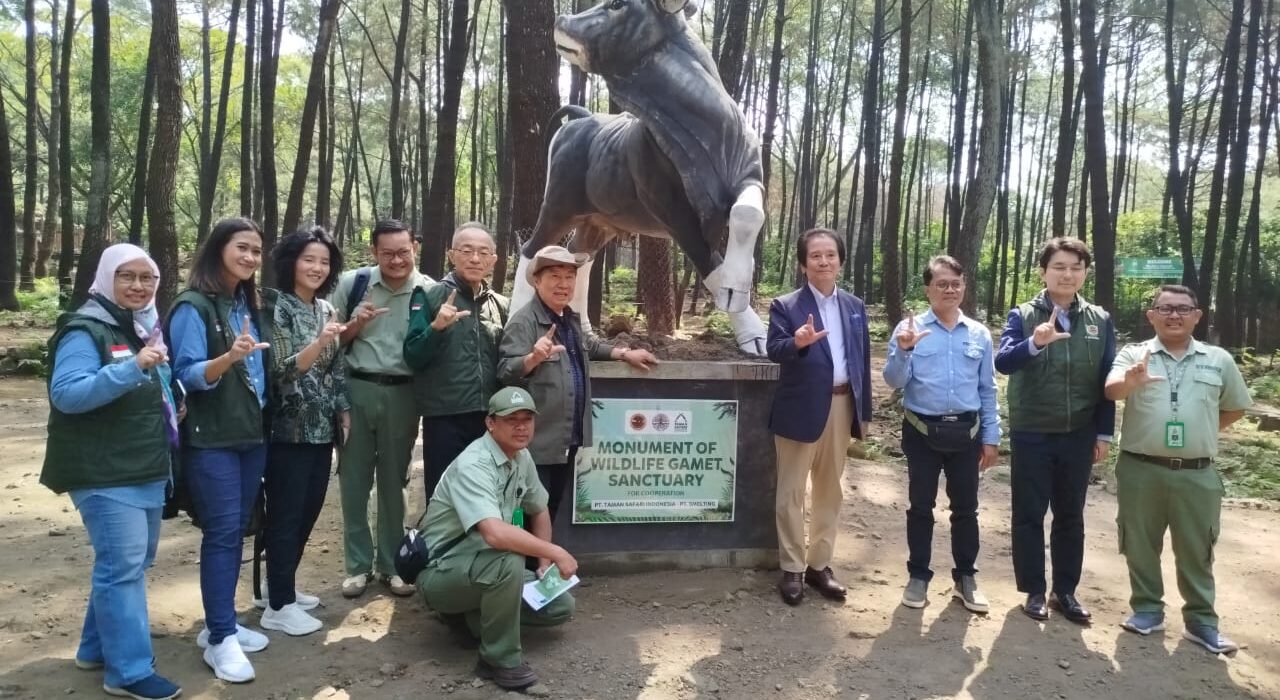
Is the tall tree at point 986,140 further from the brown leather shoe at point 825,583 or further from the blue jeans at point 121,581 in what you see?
the blue jeans at point 121,581

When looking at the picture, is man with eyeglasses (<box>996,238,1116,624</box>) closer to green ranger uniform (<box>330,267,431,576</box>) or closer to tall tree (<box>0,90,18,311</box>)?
green ranger uniform (<box>330,267,431,576</box>)

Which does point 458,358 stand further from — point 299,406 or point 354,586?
point 354,586

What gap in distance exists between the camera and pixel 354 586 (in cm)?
389

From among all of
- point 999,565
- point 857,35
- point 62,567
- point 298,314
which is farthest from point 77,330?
point 857,35

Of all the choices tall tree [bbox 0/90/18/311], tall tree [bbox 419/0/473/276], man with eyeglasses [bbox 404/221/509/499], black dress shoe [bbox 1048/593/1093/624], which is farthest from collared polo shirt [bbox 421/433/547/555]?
tall tree [bbox 0/90/18/311]

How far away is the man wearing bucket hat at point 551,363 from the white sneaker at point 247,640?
1.28 metres

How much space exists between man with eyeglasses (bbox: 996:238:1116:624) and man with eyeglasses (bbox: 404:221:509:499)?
2.37 m

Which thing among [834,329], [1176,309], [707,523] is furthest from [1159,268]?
[707,523]

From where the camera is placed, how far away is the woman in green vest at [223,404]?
2876mm

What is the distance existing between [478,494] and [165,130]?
7223 millimetres

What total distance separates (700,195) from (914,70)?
23567mm

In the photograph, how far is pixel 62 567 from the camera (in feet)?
13.6

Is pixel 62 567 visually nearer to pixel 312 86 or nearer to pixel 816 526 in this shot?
pixel 816 526

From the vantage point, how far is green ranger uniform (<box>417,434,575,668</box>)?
2984 mm
